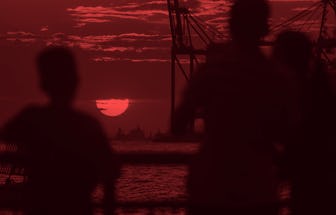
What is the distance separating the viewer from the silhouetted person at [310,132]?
14.0 ft

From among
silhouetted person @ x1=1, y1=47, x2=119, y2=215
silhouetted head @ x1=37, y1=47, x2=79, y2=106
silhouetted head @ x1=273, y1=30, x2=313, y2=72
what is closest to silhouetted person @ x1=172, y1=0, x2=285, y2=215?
silhouetted person @ x1=1, y1=47, x2=119, y2=215

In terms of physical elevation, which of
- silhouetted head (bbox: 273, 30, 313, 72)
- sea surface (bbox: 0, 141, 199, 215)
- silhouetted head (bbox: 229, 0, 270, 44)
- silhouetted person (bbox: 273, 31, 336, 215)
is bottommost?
sea surface (bbox: 0, 141, 199, 215)

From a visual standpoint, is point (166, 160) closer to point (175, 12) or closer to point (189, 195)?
point (189, 195)

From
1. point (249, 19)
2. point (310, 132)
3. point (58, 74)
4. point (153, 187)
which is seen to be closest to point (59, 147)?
point (58, 74)

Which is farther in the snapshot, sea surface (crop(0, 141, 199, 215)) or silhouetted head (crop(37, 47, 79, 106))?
sea surface (crop(0, 141, 199, 215))

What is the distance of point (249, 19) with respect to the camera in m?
3.70

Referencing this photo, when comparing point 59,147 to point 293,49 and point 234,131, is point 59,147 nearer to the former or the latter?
point 234,131

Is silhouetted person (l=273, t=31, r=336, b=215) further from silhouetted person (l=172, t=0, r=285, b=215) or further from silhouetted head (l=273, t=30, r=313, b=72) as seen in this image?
silhouetted person (l=172, t=0, r=285, b=215)

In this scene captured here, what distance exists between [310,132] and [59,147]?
4.71 feet

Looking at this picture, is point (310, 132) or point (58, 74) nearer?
point (58, 74)

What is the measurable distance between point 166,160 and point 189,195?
172 cm

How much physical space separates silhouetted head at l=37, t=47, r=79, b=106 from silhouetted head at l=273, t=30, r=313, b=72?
129 centimetres

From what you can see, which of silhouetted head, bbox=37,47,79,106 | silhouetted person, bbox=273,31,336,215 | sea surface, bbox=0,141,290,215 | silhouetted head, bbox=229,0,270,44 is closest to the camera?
silhouetted head, bbox=37,47,79,106

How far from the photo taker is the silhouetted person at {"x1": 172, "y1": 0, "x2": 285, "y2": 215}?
11.8 feet
